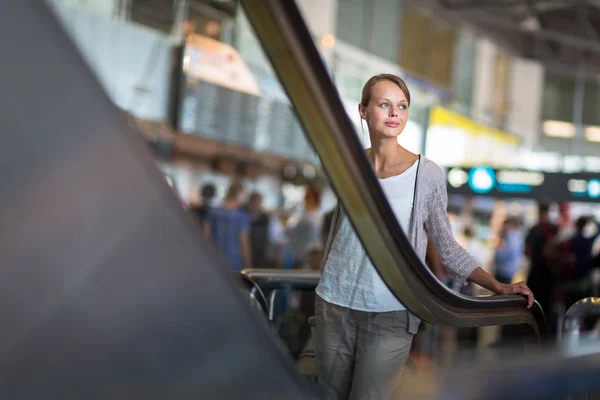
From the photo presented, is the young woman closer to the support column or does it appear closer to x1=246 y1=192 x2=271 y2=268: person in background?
x1=246 y1=192 x2=271 y2=268: person in background

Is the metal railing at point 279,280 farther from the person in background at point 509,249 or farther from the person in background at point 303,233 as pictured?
the person in background at point 303,233

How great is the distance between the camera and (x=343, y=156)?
1.93 m

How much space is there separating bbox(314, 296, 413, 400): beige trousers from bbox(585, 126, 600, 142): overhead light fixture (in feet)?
66.3

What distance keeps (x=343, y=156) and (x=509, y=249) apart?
168 inches

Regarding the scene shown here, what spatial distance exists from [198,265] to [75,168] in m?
0.24

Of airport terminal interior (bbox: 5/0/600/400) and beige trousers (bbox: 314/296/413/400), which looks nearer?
airport terminal interior (bbox: 5/0/600/400)

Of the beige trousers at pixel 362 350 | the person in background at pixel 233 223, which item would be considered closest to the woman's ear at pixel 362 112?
the beige trousers at pixel 362 350

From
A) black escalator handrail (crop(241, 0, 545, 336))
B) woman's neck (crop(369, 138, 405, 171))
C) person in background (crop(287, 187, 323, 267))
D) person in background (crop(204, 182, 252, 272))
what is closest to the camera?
black escalator handrail (crop(241, 0, 545, 336))

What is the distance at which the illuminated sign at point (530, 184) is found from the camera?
10.2 meters

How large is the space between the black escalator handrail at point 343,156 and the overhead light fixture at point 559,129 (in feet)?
68.4

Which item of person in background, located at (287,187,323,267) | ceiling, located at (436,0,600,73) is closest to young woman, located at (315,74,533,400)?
person in background, located at (287,187,323,267)

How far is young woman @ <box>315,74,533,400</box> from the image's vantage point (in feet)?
7.23

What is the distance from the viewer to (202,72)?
1.99 metres

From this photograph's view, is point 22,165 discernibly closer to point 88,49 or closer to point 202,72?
point 88,49
